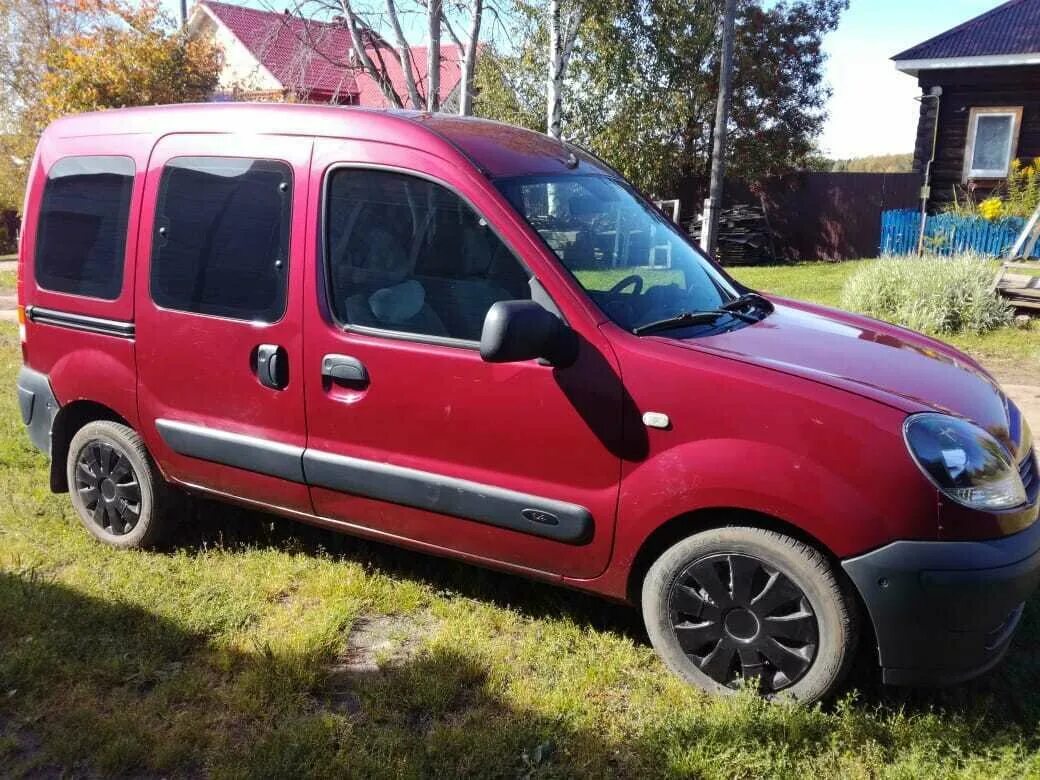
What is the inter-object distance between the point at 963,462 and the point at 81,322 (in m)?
3.89

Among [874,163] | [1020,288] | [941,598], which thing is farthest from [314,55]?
[874,163]

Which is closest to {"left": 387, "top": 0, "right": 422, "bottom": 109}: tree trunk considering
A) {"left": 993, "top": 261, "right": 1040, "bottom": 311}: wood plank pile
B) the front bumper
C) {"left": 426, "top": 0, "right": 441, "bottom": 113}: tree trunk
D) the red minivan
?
{"left": 426, "top": 0, "right": 441, "bottom": 113}: tree trunk

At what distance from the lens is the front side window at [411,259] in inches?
133

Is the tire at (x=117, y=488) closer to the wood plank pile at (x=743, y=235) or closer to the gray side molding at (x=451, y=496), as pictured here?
the gray side molding at (x=451, y=496)

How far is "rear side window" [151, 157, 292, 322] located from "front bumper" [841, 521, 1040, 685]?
2.48 m

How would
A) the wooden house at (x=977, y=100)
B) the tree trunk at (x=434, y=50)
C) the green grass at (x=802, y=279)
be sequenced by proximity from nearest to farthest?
the tree trunk at (x=434, y=50)
the green grass at (x=802, y=279)
the wooden house at (x=977, y=100)

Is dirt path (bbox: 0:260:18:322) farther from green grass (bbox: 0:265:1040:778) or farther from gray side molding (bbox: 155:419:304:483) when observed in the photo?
green grass (bbox: 0:265:1040:778)

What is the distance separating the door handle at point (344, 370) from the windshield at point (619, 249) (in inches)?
34.6

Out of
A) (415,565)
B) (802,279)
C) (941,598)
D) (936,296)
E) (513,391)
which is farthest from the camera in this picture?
(802,279)

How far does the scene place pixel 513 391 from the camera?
3252 mm

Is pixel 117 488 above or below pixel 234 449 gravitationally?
below

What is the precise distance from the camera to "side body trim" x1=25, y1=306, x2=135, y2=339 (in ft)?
13.9

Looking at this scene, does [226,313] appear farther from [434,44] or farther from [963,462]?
[434,44]

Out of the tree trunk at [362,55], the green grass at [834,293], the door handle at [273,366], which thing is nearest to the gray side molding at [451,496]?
the door handle at [273,366]
